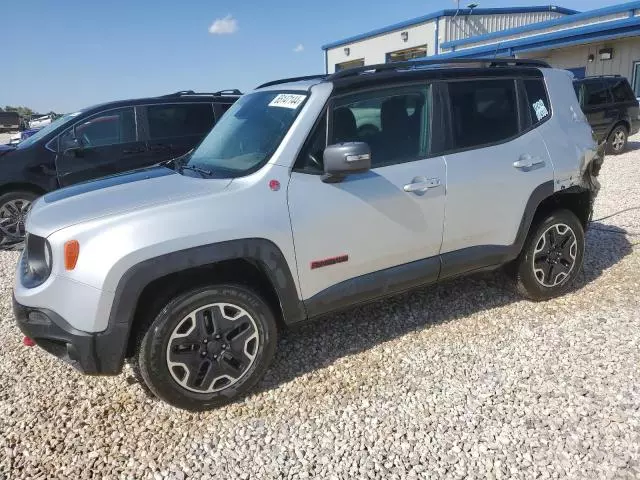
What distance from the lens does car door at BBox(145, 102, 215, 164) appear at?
727cm

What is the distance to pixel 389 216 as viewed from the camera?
330 cm

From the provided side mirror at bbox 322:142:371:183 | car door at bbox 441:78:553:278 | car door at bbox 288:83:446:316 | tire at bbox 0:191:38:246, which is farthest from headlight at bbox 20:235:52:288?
tire at bbox 0:191:38:246

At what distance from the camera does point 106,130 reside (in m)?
7.02

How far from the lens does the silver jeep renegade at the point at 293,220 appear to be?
265 cm

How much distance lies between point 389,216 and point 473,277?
1.95 metres

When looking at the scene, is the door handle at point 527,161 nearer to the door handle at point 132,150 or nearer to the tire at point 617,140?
the door handle at point 132,150

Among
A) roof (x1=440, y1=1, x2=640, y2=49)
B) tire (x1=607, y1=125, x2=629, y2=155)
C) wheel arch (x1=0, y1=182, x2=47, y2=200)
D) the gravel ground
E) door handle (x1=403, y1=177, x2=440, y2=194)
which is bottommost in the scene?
the gravel ground

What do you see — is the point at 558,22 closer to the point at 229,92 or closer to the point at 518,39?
the point at 518,39

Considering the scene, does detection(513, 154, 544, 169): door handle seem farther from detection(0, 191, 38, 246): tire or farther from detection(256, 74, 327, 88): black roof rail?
detection(0, 191, 38, 246): tire

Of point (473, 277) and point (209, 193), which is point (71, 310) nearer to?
point (209, 193)

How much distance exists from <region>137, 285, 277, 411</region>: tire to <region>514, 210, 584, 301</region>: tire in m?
2.26

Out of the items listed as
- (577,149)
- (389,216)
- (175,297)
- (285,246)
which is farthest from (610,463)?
(577,149)

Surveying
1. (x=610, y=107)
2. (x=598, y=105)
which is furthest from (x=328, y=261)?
(x=610, y=107)

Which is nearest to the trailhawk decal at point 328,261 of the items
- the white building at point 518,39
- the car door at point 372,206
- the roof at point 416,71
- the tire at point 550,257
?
the car door at point 372,206
